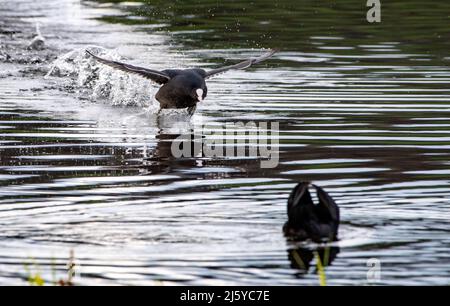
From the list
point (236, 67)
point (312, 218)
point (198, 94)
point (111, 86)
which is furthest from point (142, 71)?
point (312, 218)

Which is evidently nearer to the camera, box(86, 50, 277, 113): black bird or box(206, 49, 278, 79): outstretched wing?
box(86, 50, 277, 113): black bird

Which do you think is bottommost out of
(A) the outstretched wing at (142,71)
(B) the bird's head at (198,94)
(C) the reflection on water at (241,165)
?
(C) the reflection on water at (241,165)

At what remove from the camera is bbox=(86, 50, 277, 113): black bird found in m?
16.6

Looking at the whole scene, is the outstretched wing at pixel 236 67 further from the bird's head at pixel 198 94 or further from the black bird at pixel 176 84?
the bird's head at pixel 198 94

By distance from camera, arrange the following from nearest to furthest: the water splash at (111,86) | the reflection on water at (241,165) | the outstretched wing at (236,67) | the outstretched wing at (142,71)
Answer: the reflection on water at (241,165)
the outstretched wing at (142,71)
the outstretched wing at (236,67)
the water splash at (111,86)

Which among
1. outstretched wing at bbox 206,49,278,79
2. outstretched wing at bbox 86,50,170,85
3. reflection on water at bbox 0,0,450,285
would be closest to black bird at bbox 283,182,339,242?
reflection on water at bbox 0,0,450,285

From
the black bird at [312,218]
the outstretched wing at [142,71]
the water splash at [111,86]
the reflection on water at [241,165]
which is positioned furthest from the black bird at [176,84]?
the black bird at [312,218]

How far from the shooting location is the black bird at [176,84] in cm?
1662

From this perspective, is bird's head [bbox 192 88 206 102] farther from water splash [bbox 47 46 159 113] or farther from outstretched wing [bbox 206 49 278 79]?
water splash [bbox 47 46 159 113]

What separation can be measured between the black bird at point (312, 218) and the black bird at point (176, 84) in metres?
6.84

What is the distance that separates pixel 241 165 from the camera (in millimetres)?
13281

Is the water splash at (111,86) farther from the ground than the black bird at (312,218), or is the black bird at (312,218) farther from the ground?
the water splash at (111,86)

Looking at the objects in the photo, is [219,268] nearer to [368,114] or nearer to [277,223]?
[277,223]
